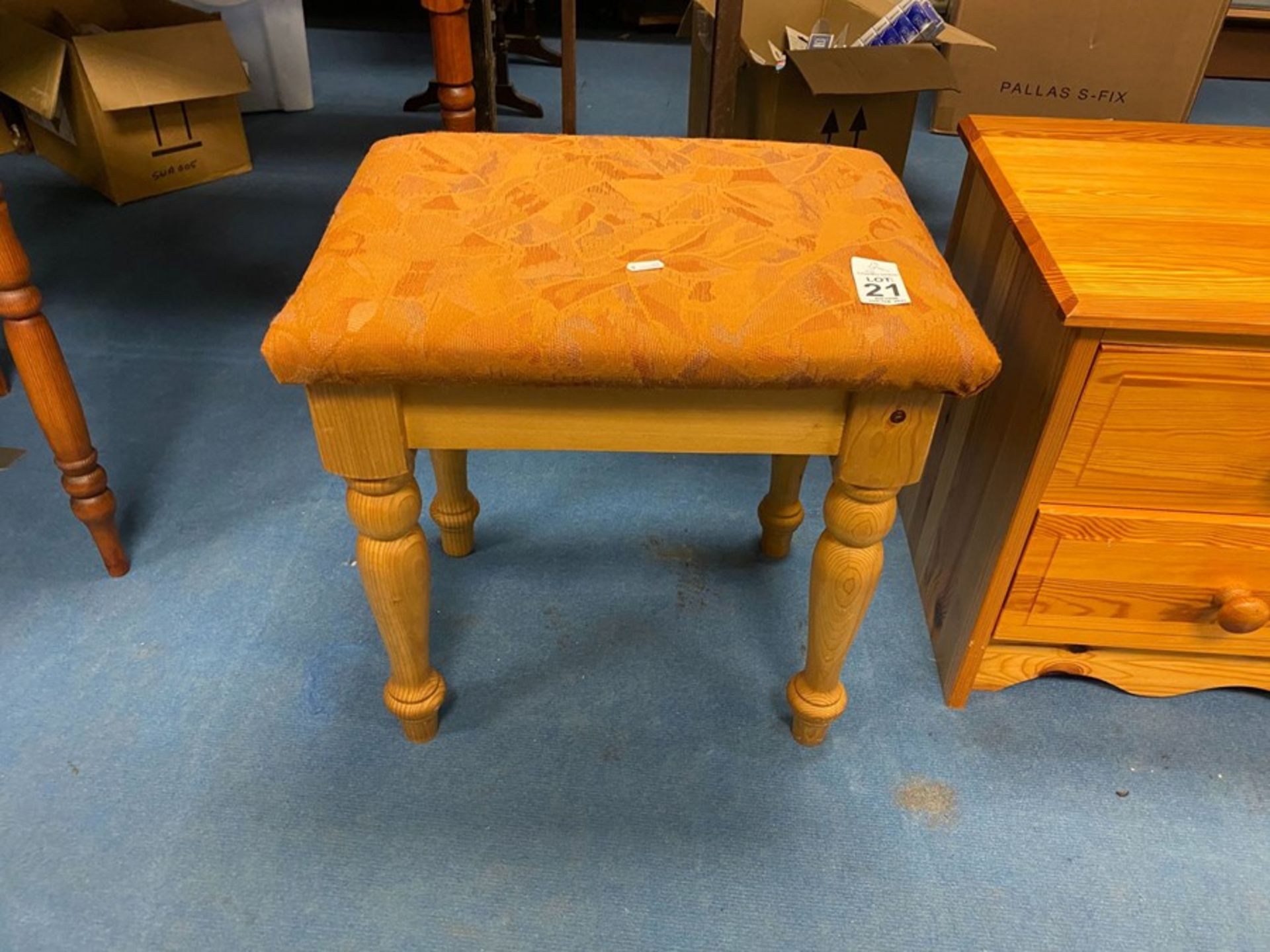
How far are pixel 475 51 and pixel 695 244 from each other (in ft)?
5.03

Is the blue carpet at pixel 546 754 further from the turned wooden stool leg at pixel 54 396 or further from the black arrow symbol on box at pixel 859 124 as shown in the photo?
the black arrow symbol on box at pixel 859 124

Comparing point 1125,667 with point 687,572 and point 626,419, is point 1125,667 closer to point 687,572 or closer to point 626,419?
point 687,572

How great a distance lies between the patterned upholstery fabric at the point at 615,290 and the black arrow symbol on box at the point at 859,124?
0.79m

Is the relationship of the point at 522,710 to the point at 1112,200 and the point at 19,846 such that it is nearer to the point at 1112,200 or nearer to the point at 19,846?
the point at 19,846

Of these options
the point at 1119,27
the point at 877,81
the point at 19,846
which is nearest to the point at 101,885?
the point at 19,846

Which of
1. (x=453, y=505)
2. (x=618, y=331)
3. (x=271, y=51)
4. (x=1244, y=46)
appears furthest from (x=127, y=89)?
(x=1244, y=46)

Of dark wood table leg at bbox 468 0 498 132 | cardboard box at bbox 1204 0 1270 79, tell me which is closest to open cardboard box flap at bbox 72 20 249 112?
dark wood table leg at bbox 468 0 498 132

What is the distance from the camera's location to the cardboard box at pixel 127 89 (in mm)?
1627

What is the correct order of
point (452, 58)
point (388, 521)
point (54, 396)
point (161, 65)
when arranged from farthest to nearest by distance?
point (161, 65) → point (452, 58) → point (54, 396) → point (388, 521)

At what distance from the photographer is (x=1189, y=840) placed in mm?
843

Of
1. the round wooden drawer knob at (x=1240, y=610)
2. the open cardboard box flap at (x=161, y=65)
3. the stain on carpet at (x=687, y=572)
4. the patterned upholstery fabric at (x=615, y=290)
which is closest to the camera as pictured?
the patterned upholstery fabric at (x=615, y=290)

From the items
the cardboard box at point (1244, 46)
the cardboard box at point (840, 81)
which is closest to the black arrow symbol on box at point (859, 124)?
the cardboard box at point (840, 81)

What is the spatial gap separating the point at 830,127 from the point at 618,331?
3.44 feet

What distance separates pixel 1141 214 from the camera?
0.79 metres
